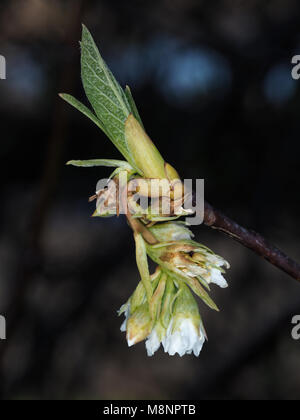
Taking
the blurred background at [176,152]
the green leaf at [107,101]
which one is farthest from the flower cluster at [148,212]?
the blurred background at [176,152]

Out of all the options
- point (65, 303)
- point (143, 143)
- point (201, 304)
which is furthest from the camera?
point (201, 304)

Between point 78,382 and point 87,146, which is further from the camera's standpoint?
point 78,382

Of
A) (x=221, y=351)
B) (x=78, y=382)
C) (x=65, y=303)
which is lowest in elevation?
(x=78, y=382)

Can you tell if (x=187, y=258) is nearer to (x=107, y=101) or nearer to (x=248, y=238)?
(x=248, y=238)

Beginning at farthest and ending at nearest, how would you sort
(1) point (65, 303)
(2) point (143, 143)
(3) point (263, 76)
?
(1) point (65, 303)
(3) point (263, 76)
(2) point (143, 143)

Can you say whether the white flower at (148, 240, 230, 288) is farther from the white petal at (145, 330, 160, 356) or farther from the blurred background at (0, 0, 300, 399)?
the blurred background at (0, 0, 300, 399)

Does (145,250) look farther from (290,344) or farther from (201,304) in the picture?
(201,304)

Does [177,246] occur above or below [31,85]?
below

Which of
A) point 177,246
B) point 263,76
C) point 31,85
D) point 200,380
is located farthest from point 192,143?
point 177,246
